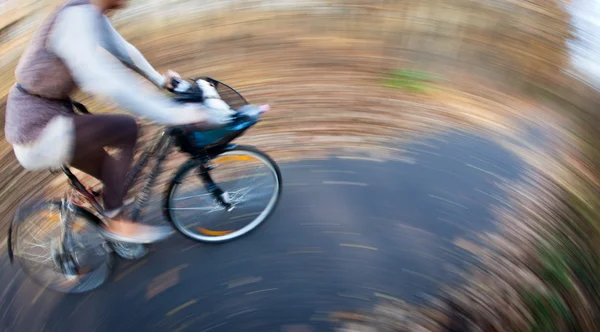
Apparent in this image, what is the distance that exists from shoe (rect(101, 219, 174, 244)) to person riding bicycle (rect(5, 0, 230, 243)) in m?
0.28

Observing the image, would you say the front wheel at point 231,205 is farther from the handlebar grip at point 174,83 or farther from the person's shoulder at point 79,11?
the person's shoulder at point 79,11

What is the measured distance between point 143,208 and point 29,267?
81cm

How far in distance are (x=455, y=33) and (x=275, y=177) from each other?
286cm

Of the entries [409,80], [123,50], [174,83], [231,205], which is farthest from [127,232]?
[409,80]

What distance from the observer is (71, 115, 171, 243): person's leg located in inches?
83.7

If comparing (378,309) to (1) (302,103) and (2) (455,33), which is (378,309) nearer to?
(1) (302,103)

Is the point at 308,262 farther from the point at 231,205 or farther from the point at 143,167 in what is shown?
Answer: the point at 143,167

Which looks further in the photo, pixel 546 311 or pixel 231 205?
pixel 231 205

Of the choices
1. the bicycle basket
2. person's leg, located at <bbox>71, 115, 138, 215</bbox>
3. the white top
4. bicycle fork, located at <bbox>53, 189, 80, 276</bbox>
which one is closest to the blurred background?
bicycle fork, located at <bbox>53, 189, 80, 276</bbox>

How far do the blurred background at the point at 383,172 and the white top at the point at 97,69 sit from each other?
1220mm

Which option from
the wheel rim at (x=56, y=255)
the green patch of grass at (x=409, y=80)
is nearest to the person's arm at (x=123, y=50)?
the wheel rim at (x=56, y=255)

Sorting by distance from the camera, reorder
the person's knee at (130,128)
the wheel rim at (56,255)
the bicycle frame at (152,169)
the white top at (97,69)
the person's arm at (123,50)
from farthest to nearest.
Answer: the wheel rim at (56,255) → the bicycle frame at (152,169) → the person's knee at (130,128) → the person's arm at (123,50) → the white top at (97,69)

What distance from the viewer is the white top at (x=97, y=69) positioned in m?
1.81

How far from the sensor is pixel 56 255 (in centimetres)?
266
